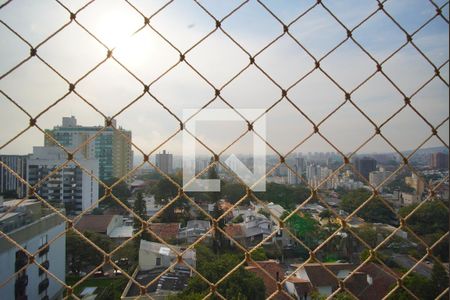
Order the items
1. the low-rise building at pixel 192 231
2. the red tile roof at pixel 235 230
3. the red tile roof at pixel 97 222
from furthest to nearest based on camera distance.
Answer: the red tile roof at pixel 97 222 → the red tile roof at pixel 235 230 → the low-rise building at pixel 192 231

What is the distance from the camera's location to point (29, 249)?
489cm

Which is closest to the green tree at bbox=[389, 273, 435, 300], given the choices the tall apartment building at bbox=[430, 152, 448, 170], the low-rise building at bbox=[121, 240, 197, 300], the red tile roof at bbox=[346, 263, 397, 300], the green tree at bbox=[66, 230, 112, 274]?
the red tile roof at bbox=[346, 263, 397, 300]

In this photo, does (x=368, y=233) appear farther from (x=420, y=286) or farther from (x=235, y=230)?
(x=235, y=230)

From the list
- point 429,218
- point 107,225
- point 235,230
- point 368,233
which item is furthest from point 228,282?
point 107,225

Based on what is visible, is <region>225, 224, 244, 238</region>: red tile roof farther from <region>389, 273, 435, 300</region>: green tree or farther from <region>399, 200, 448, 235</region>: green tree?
<region>399, 200, 448, 235</region>: green tree

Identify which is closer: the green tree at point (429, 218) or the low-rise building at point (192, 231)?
the green tree at point (429, 218)

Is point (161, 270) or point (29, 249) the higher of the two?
point (29, 249)

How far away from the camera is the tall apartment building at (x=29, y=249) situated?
4.81 metres

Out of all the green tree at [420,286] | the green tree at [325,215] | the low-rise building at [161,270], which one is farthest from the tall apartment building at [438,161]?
the green tree at [325,215]

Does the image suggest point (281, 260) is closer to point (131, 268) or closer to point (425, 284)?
point (131, 268)

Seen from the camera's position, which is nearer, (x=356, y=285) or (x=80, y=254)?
(x=356, y=285)

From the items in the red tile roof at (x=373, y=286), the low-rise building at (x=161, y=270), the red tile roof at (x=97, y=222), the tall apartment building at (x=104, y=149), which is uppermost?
the tall apartment building at (x=104, y=149)

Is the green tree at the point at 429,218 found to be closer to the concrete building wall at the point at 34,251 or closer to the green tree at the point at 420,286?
the green tree at the point at 420,286

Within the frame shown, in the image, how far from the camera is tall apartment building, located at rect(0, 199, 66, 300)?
4.81 m
